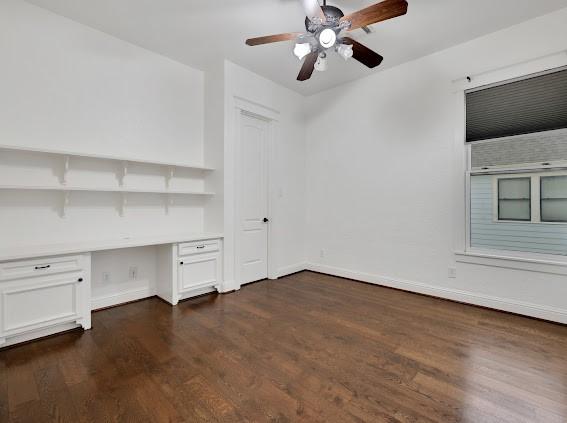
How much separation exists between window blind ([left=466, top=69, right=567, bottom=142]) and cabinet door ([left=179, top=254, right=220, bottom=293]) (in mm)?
3473

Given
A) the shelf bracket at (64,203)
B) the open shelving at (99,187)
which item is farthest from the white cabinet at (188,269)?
the shelf bracket at (64,203)

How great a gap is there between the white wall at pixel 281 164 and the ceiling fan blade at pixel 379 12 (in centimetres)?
197

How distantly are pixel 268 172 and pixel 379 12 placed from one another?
2611mm

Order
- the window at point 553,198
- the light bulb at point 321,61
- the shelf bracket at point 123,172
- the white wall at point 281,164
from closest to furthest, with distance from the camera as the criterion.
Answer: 1. the light bulb at point 321,61
2. the window at point 553,198
3. the shelf bracket at point 123,172
4. the white wall at point 281,164

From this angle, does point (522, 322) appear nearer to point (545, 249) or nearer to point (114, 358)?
point (545, 249)

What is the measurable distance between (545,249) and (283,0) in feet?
11.7

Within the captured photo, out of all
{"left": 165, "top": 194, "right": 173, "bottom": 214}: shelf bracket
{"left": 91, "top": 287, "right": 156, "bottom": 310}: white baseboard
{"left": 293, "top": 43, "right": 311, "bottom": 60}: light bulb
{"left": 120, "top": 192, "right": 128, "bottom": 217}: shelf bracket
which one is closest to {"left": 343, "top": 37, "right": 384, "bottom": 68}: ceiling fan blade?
{"left": 293, "top": 43, "right": 311, "bottom": 60}: light bulb

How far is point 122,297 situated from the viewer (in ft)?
10.4

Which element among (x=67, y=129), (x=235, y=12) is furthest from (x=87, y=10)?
(x=235, y=12)

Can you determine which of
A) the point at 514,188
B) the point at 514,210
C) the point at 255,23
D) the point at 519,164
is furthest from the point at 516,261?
the point at 255,23

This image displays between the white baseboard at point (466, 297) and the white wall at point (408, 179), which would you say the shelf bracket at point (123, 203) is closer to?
the white wall at point (408, 179)

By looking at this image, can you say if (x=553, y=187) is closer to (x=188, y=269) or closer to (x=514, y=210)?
(x=514, y=210)

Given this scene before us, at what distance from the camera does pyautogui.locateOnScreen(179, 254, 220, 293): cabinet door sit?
3.21 m

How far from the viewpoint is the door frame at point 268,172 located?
12.3ft
